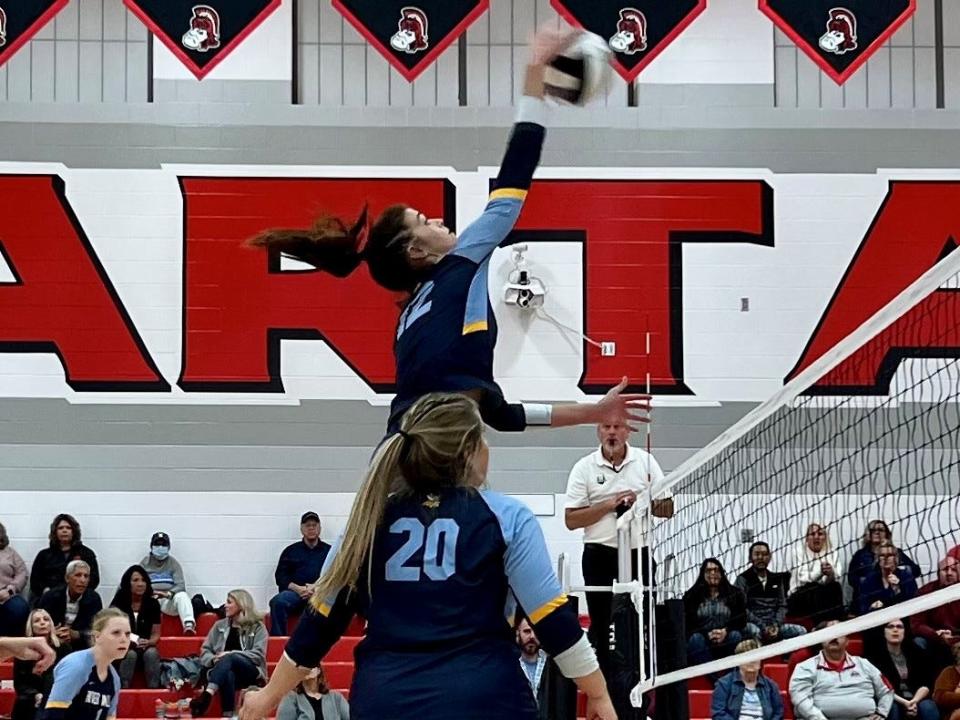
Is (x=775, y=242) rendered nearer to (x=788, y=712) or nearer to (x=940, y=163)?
(x=940, y=163)

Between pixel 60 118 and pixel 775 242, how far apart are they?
7.78m

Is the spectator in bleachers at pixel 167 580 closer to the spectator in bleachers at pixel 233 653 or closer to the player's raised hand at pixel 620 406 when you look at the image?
the spectator in bleachers at pixel 233 653

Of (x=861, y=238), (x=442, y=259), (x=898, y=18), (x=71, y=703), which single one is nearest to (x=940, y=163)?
(x=861, y=238)

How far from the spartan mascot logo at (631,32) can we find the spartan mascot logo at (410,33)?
1.90 m

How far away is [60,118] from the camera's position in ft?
55.1

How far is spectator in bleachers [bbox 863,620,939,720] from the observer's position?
45.9 ft

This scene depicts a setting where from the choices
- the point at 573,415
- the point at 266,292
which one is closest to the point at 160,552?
the point at 266,292

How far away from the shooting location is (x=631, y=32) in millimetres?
13141

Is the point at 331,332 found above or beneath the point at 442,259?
above

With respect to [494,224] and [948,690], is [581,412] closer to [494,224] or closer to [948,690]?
[494,224]

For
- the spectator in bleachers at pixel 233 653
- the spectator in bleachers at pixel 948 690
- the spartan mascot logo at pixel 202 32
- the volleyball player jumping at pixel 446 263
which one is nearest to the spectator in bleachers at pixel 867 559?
the spectator in bleachers at pixel 948 690

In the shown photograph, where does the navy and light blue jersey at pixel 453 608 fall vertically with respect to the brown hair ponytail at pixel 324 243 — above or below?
below

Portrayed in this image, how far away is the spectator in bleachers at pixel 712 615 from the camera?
1273cm

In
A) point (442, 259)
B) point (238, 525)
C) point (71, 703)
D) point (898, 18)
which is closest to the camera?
point (442, 259)
